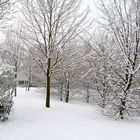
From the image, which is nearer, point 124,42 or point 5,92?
point 5,92

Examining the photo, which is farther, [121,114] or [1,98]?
[121,114]

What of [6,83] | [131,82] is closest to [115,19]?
[131,82]

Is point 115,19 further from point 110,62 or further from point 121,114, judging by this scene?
point 121,114

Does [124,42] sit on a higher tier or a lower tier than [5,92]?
higher

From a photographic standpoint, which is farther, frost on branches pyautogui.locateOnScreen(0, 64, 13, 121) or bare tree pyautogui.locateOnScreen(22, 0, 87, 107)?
bare tree pyautogui.locateOnScreen(22, 0, 87, 107)

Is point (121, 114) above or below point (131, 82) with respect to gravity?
below

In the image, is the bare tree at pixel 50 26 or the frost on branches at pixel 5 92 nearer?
the frost on branches at pixel 5 92

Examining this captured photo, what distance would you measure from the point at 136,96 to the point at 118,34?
320 centimetres

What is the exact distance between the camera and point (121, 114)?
34.7 ft

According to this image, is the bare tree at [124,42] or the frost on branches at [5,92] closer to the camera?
the frost on branches at [5,92]

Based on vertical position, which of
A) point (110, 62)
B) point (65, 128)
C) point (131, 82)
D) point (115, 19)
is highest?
point (115, 19)

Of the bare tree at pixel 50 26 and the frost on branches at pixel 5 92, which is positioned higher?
the bare tree at pixel 50 26

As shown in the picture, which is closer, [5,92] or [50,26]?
[5,92]

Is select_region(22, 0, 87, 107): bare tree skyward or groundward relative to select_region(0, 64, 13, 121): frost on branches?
skyward
